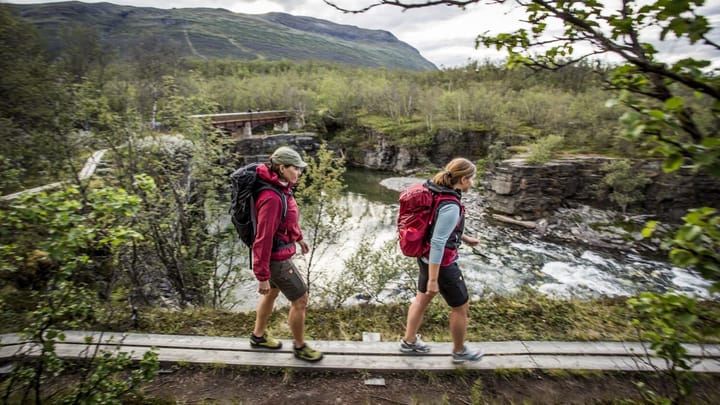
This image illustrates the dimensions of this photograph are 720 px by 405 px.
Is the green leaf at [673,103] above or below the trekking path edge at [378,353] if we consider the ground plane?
above

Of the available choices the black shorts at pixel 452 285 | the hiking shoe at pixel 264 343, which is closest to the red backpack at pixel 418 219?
the black shorts at pixel 452 285

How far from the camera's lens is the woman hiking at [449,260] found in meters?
3.29

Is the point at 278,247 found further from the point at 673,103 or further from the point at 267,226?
the point at 673,103

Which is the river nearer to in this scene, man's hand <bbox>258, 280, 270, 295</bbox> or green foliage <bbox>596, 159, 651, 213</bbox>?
green foliage <bbox>596, 159, 651, 213</bbox>

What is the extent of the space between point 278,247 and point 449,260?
1.82 m

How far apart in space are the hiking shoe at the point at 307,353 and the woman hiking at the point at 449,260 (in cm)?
103

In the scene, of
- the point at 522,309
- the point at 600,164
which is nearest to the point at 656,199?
the point at 600,164

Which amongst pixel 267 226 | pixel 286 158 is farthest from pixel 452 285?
pixel 286 158

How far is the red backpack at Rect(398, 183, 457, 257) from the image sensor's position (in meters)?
3.45

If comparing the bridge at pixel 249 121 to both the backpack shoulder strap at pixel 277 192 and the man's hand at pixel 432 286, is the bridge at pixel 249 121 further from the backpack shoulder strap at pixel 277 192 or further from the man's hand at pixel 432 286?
the man's hand at pixel 432 286

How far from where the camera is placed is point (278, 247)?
11.5ft

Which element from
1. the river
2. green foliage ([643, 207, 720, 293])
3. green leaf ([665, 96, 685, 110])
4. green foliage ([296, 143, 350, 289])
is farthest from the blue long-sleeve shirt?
the river

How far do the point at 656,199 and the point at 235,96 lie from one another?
62.6 meters

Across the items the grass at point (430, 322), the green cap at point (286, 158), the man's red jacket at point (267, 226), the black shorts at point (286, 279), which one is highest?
the green cap at point (286, 158)
